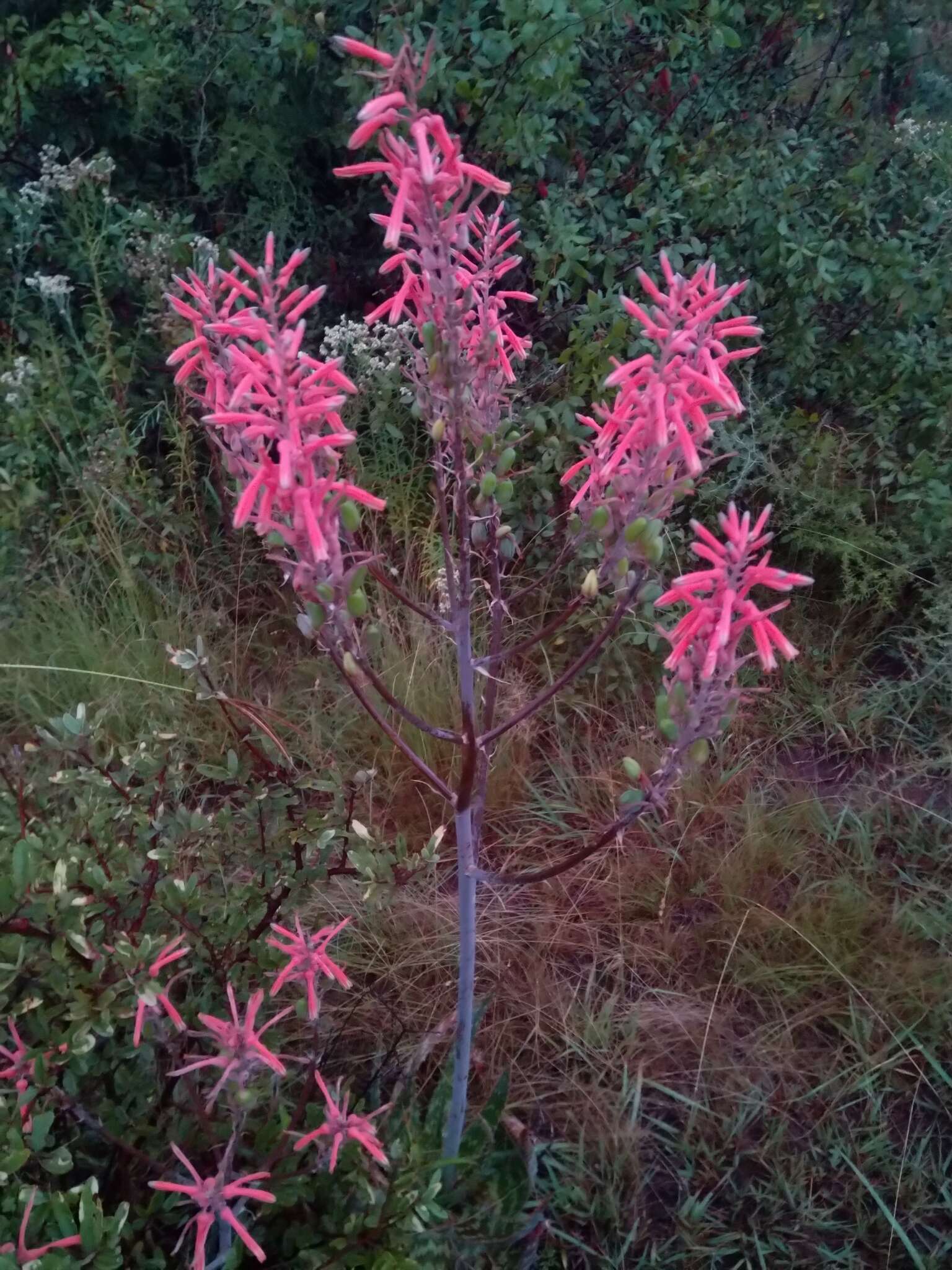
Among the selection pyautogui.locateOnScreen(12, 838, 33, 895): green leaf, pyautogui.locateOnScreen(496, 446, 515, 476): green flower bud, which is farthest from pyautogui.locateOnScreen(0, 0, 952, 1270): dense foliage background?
pyautogui.locateOnScreen(496, 446, 515, 476): green flower bud

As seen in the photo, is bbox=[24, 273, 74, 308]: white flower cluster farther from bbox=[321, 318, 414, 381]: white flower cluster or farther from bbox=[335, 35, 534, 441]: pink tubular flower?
bbox=[335, 35, 534, 441]: pink tubular flower

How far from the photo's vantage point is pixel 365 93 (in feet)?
8.50

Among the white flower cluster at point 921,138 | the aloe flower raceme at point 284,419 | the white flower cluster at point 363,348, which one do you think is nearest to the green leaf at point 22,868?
the aloe flower raceme at point 284,419

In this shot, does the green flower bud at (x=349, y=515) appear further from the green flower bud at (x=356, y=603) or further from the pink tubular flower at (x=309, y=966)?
the pink tubular flower at (x=309, y=966)

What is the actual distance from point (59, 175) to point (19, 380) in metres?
0.61

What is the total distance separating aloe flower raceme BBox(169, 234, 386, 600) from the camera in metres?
0.85

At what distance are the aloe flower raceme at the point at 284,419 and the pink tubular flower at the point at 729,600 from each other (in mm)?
325

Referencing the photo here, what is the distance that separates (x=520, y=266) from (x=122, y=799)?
2178mm

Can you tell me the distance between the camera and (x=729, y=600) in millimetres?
898

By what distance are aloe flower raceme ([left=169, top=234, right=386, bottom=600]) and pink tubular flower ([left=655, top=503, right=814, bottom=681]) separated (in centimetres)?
32

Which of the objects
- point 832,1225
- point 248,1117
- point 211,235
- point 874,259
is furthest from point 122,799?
point 874,259

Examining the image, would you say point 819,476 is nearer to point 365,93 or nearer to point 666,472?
point 365,93

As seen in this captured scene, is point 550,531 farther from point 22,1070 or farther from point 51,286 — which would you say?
point 22,1070

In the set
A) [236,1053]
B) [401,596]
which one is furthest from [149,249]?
[236,1053]
